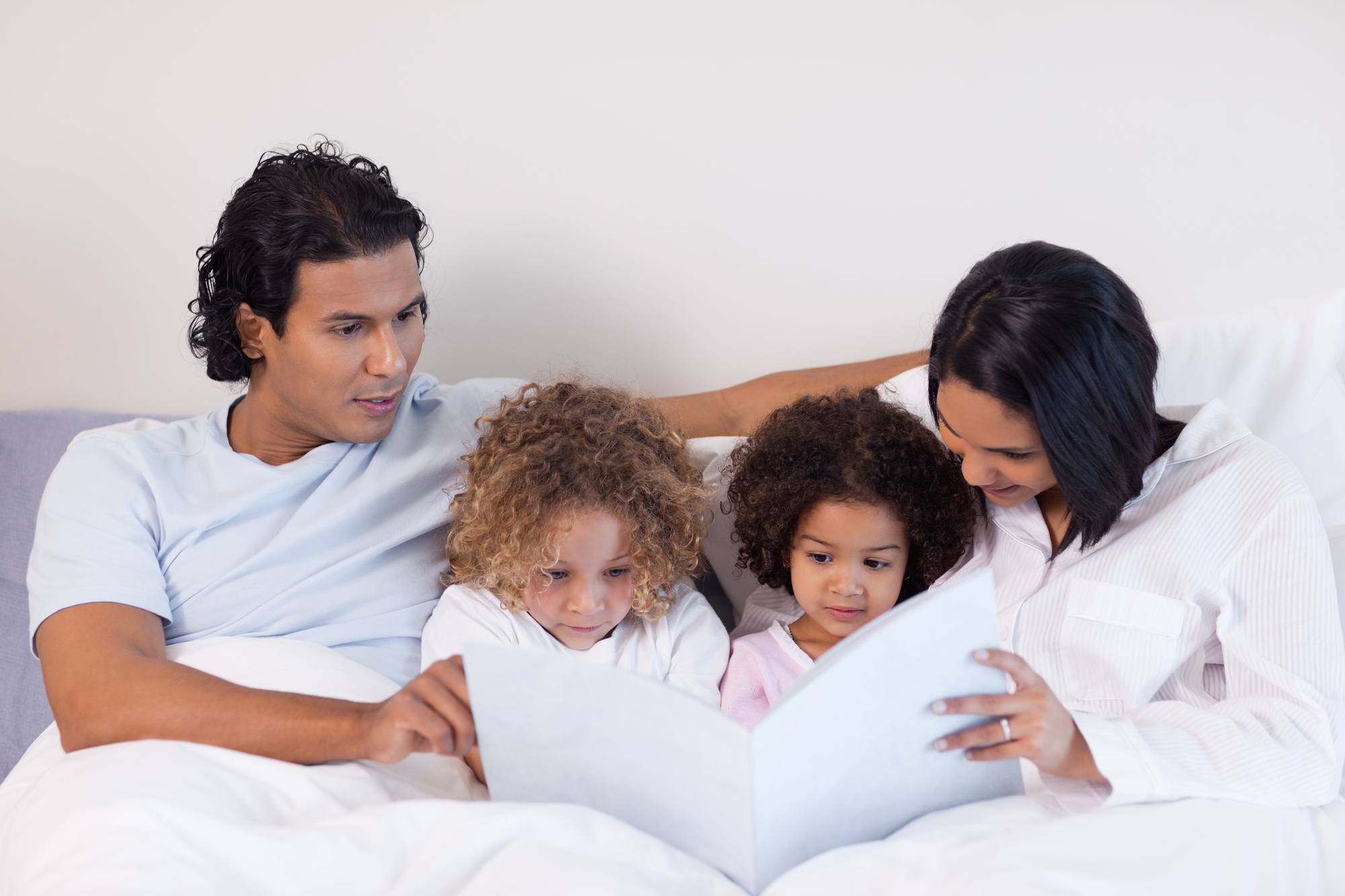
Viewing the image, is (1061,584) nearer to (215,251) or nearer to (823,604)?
(823,604)

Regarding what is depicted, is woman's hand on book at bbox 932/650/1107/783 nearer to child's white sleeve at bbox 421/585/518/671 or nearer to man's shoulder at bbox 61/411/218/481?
child's white sleeve at bbox 421/585/518/671

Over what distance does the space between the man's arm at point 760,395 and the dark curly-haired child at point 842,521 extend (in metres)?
0.27

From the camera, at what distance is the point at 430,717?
49.1 inches

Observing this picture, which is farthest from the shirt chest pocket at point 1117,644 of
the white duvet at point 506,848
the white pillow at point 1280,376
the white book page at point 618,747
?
the white book page at point 618,747

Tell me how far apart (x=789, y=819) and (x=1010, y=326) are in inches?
25.1

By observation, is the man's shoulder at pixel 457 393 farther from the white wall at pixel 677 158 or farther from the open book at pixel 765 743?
the open book at pixel 765 743

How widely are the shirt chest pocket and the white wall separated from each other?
837 millimetres

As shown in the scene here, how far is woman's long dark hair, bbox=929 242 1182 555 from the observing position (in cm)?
136

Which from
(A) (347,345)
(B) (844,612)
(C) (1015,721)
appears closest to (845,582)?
(B) (844,612)

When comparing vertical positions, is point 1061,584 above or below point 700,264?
below

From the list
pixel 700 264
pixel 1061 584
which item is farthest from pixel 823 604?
pixel 700 264

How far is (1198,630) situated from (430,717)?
3.08ft

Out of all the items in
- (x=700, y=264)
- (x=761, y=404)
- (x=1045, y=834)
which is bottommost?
(x=1045, y=834)

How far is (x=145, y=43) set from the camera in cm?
224
